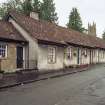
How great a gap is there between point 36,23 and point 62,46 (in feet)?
12.0

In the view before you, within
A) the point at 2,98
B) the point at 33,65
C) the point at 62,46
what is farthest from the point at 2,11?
the point at 2,98

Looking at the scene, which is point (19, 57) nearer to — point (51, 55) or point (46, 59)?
point (46, 59)

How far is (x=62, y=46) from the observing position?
98.4 feet

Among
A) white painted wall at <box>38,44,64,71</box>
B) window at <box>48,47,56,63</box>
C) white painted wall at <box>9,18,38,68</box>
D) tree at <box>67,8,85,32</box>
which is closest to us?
white painted wall at <box>9,18,38,68</box>

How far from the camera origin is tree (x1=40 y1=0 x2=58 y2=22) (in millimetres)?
63912

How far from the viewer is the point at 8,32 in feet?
80.1

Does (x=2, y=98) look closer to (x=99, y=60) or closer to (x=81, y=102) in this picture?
(x=81, y=102)

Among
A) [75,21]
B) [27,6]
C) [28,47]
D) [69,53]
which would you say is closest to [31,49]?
[28,47]

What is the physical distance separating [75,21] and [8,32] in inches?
2014

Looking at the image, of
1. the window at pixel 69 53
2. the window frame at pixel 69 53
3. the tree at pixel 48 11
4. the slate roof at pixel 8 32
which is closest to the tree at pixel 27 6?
the tree at pixel 48 11

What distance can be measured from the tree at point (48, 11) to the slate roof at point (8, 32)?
3645 cm

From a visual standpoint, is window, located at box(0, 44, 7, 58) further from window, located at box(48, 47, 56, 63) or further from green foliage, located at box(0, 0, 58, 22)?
green foliage, located at box(0, 0, 58, 22)

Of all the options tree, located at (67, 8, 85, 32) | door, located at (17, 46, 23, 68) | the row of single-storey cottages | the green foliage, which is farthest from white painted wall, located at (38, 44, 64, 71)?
tree, located at (67, 8, 85, 32)

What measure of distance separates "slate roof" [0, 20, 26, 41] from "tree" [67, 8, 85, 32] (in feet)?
156
